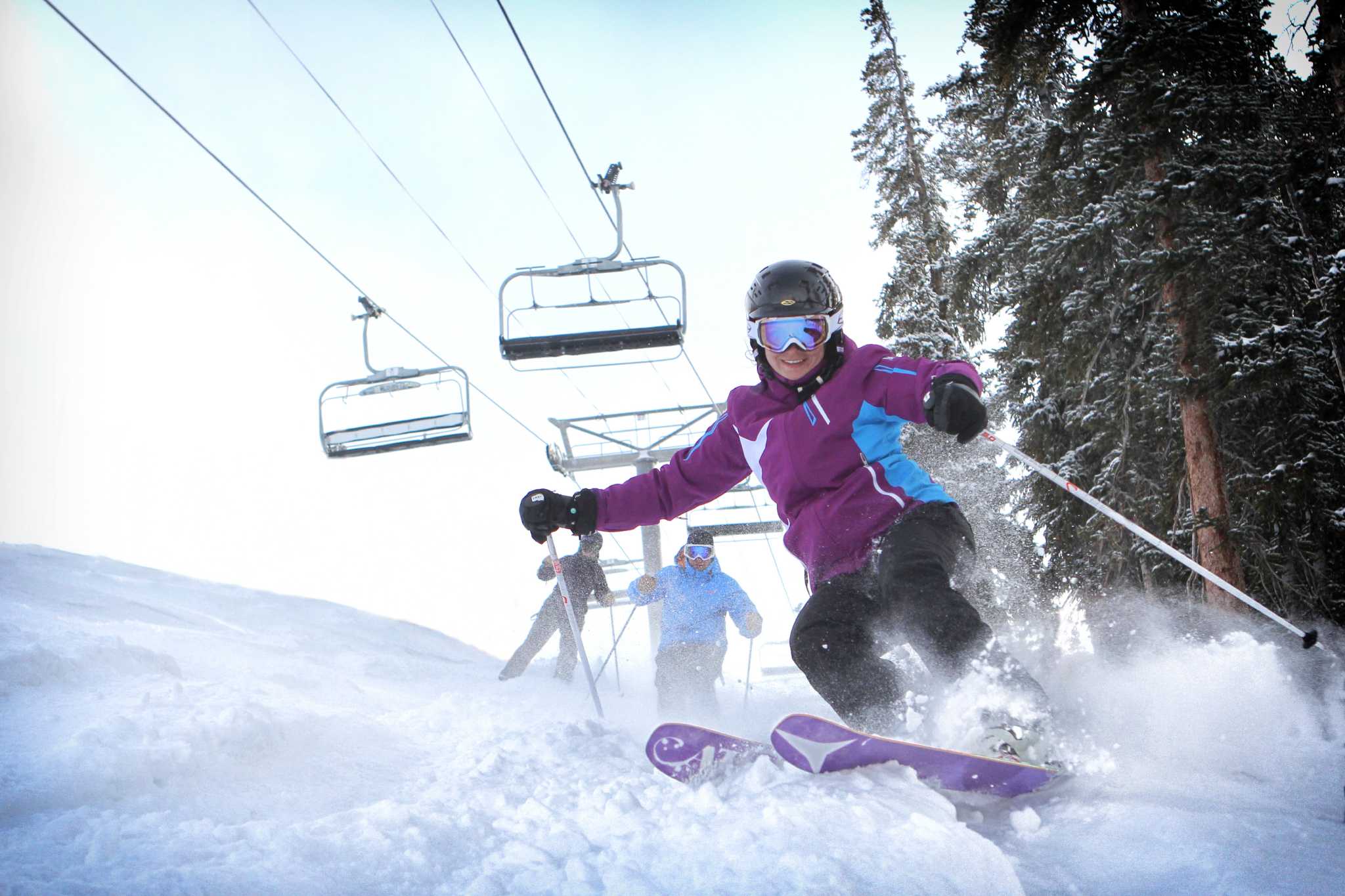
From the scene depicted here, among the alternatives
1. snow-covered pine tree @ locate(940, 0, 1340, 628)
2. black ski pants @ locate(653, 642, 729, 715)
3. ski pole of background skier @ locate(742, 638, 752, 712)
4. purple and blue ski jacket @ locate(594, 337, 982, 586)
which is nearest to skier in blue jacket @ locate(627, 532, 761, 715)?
black ski pants @ locate(653, 642, 729, 715)

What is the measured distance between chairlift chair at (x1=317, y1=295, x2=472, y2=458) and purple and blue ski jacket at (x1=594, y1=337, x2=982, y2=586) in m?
6.95

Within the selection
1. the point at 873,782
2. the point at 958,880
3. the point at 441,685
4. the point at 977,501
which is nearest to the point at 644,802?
the point at 873,782

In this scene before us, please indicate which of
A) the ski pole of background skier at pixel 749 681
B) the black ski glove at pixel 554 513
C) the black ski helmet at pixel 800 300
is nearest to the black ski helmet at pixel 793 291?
the black ski helmet at pixel 800 300

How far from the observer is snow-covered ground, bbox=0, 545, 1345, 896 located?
1554 mm

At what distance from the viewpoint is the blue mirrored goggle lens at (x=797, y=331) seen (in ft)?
9.97

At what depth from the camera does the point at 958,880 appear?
1.54 metres

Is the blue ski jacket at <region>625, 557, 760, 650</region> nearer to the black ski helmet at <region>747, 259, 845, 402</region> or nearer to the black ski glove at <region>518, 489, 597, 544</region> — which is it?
the black ski glove at <region>518, 489, 597, 544</region>

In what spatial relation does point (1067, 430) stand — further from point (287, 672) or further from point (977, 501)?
point (287, 672)

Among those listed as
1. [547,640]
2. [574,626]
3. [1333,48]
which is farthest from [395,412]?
[1333,48]

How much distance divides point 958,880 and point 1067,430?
797 centimetres

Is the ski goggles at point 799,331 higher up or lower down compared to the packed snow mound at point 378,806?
higher up

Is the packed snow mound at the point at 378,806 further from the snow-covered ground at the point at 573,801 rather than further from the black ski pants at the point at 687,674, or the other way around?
the black ski pants at the point at 687,674

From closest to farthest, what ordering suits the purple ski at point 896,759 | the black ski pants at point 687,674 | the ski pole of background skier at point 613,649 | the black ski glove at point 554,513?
1. the purple ski at point 896,759
2. the black ski glove at point 554,513
3. the black ski pants at point 687,674
4. the ski pole of background skier at point 613,649

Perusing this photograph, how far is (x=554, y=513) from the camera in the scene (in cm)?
349
